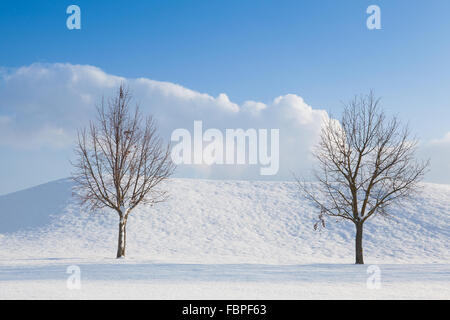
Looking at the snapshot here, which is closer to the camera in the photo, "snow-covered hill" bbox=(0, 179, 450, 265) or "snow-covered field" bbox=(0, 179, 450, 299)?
"snow-covered field" bbox=(0, 179, 450, 299)

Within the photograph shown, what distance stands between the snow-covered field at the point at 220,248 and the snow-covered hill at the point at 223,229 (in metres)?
0.09

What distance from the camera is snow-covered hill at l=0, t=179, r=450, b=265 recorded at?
26.3 m

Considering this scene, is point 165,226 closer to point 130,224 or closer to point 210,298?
point 130,224

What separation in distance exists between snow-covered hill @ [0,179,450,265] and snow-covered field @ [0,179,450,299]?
0.09 m

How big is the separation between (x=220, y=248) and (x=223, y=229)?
13.8 ft

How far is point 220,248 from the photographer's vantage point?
90.1 ft

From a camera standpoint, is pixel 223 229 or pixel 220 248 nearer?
pixel 220 248

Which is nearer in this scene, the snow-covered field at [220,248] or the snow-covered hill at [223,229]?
the snow-covered field at [220,248]

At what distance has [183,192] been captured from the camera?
38.8m

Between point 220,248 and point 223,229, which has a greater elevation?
point 223,229

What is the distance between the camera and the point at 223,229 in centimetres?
3161

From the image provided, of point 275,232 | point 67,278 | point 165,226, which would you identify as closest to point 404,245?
point 275,232

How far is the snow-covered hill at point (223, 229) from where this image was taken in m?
26.3
